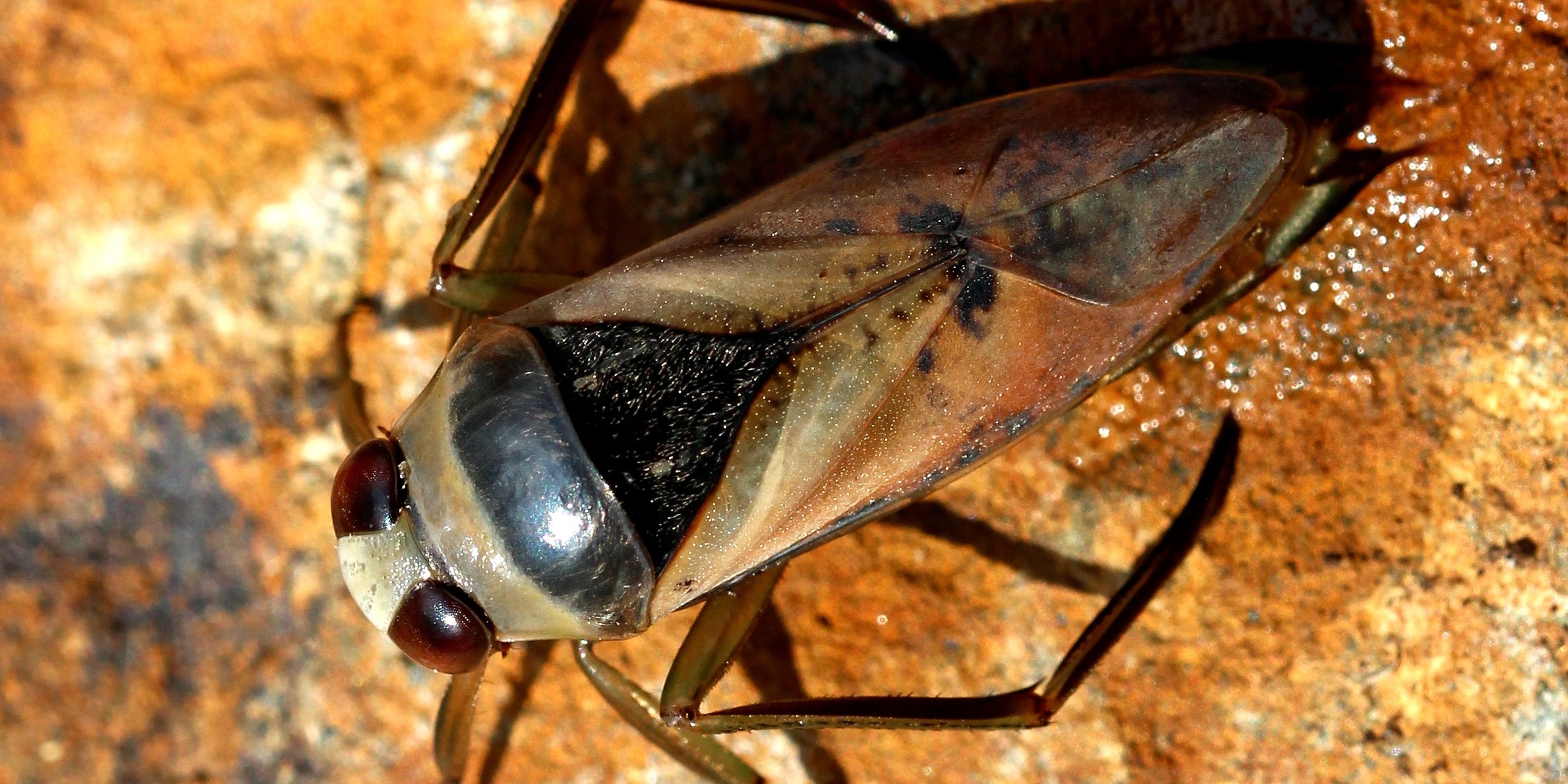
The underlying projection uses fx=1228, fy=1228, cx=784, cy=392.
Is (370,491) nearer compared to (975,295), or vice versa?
(975,295)

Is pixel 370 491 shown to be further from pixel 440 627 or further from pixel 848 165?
pixel 848 165

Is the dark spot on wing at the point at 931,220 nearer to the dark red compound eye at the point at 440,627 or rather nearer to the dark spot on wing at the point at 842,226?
the dark spot on wing at the point at 842,226

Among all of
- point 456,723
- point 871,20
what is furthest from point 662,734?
point 871,20

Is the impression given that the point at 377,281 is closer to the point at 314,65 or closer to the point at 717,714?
the point at 314,65

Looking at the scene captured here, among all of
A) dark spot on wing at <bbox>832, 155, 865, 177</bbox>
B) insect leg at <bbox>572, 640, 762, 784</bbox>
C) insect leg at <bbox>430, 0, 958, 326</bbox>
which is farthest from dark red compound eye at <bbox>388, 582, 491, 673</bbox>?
dark spot on wing at <bbox>832, 155, 865, 177</bbox>

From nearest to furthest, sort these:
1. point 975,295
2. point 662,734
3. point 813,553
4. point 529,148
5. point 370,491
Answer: point 975,295 → point 370,491 → point 529,148 → point 662,734 → point 813,553

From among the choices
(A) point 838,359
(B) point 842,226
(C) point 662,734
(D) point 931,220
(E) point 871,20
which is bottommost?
(C) point 662,734

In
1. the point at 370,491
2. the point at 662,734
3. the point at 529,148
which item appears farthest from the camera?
the point at 662,734
